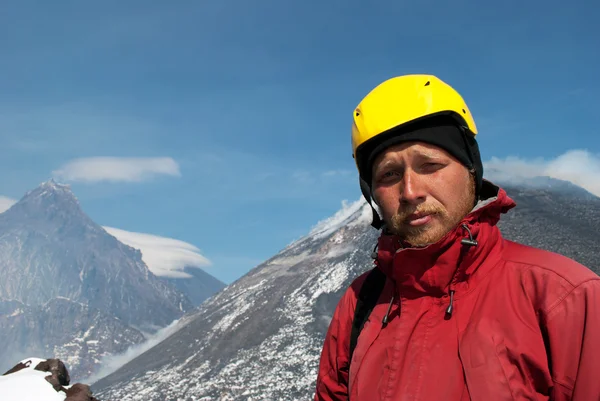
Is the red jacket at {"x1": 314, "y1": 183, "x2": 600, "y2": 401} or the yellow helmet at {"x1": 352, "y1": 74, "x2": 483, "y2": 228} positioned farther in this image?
the yellow helmet at {"x1": 352, "y1": 74, "x2": 483, "y2": 228}

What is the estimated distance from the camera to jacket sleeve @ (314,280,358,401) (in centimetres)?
445

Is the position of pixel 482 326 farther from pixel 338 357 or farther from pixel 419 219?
pixel 338 357

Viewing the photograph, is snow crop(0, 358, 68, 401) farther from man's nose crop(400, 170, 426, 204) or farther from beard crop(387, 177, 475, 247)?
man's nose crop(400, 170, 426, 204)

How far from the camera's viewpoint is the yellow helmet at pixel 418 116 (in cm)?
389

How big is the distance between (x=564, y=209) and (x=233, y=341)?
65.5 meters

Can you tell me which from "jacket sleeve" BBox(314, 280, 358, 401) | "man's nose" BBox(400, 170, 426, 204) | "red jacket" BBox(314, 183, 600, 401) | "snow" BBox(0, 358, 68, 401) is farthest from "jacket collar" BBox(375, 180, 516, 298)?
"snow" BBox(0, 358, 68, 401)

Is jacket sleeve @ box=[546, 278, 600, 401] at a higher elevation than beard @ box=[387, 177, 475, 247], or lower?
lower

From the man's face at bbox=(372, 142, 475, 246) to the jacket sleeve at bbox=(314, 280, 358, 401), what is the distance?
0.94 m

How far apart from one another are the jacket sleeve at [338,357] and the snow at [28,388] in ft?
32.7

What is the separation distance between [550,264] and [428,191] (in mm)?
964

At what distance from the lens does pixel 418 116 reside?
12.7ft

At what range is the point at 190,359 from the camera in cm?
9325

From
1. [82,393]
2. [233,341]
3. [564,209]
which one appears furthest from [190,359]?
[82,393]

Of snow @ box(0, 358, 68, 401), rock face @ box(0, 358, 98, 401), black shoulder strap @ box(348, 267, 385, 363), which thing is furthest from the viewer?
rock face @ box(0, 358, 98, 401)
